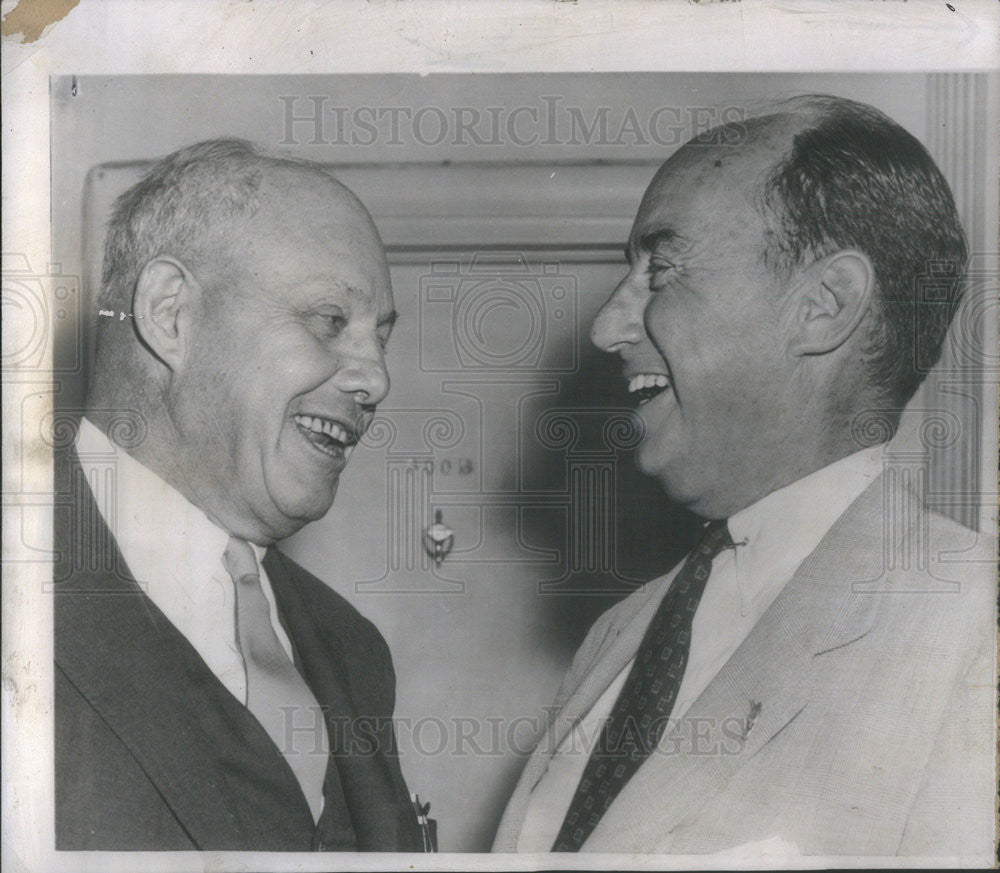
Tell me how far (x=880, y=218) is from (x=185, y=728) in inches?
74.1

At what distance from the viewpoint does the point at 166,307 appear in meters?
2.62

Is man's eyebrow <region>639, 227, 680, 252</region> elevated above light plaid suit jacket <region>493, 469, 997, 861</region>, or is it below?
above

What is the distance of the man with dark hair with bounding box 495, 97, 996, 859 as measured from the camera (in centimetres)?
256

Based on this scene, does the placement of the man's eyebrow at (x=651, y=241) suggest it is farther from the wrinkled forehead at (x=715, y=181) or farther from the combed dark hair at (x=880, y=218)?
the combed dark hair at (x=880, y=218)

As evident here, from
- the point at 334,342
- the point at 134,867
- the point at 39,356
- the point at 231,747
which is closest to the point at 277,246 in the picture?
the point at 334,342

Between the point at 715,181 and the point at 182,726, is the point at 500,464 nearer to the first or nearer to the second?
the point at 715,181

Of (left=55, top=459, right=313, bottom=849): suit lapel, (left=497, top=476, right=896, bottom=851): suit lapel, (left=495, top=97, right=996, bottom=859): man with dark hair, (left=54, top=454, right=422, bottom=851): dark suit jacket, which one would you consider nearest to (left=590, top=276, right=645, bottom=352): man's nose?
(left=495, top=97, right=996, bottom=859): man with dark hair

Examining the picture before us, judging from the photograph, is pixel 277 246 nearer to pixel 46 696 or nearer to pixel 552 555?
pixel 552 555

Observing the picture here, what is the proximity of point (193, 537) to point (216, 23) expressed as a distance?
117 centimetres

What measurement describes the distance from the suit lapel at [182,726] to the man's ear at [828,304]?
4.84 feet

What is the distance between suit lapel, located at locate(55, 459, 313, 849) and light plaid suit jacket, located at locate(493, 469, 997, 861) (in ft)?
1.75

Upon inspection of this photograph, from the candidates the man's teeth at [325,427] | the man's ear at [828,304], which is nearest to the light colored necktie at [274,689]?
the man's teeth at [325,427]

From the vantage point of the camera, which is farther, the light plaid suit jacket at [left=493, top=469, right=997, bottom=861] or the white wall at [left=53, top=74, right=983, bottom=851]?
the white wall at [left=53, top=74, right=983, bottom=851]

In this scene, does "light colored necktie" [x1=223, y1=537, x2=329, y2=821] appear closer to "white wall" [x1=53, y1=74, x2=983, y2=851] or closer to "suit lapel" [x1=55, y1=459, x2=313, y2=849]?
"suit lapel" [x1=55, y1=459, x2=313, y2=849]
